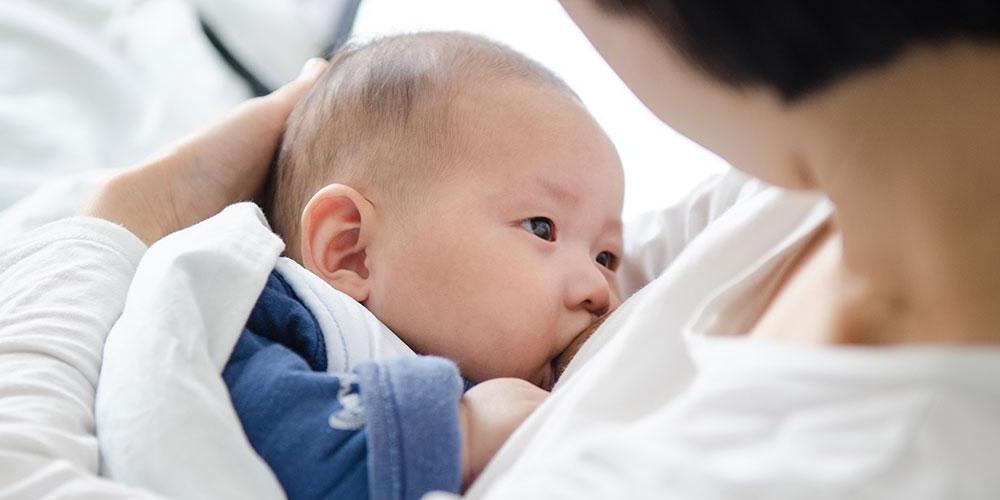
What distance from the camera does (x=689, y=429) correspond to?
0.60 metres

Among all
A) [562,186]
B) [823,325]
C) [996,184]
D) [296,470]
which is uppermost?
[996,184]

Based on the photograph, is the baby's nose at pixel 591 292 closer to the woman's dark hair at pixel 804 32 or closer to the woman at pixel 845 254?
the woman at pixel 845 254

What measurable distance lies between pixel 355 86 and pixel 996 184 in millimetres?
677

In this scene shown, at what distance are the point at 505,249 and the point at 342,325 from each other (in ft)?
0.54

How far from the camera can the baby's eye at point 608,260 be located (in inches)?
45.0

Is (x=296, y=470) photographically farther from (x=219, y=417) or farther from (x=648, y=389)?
(x=648, y=389)

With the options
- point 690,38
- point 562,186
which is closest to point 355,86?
point 562,186

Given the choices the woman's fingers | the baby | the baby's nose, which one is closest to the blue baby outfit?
the baby

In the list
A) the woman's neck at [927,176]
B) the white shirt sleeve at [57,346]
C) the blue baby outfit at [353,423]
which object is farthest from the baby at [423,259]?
the woman's neck at [927,176]

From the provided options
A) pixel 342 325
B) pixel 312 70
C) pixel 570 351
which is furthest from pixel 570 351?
pixel 312 70

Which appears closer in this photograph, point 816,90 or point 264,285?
point 816,90

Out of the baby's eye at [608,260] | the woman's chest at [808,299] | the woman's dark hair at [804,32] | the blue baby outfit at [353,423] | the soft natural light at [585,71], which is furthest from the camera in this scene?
the soft natural light at [585,71]

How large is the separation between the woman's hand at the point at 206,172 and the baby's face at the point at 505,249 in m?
0.27

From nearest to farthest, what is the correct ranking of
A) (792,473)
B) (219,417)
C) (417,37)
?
(792,473), (219,417), (417,37)
